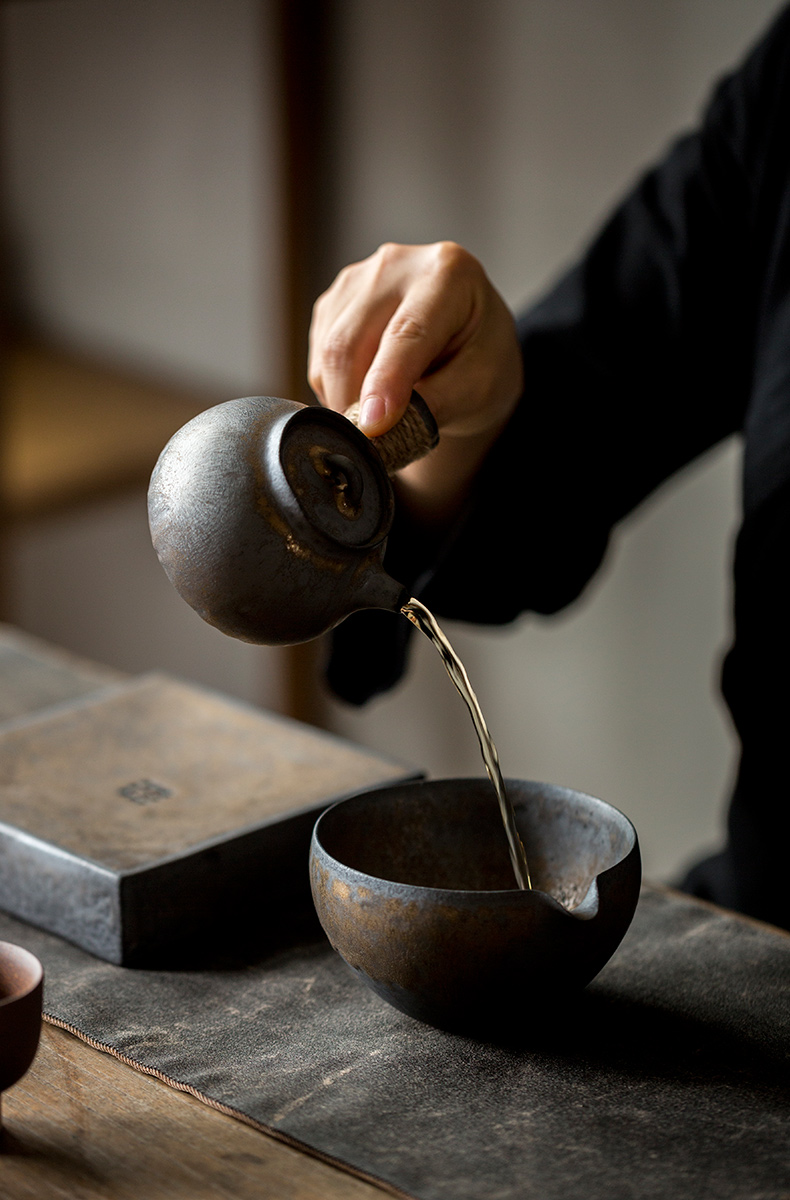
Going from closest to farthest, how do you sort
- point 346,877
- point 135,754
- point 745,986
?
point 346,877 < point 745,986 < point 135,754

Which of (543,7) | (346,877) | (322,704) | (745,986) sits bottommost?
(322,704)

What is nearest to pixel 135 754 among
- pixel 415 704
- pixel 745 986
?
pixel 745 986

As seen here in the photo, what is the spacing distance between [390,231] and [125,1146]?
2391 millimetres

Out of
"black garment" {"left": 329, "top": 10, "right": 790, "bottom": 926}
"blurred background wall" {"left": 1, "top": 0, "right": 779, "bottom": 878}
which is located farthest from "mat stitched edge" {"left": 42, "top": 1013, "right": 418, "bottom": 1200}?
"blurred background wall" {"left": 1, "top": 0, "right": 779, "bottom": 878}

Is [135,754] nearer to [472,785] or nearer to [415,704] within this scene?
[472,785]

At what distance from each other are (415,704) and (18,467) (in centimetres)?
112

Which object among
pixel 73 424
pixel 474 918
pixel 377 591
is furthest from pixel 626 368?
pixel 73 424

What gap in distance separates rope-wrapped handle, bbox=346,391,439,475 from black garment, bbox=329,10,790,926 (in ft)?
1.05

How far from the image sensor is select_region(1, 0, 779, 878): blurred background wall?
2459mm

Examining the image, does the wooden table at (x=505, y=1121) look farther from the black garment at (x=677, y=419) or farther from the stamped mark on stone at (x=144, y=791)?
the black garment at (x=677, y=419)

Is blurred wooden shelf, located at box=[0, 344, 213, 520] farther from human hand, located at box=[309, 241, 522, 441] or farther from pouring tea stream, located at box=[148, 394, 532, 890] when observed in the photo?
pouring tea stream, located at box=[148, 394, 532, 890]

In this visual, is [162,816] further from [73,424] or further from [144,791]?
[73,424]

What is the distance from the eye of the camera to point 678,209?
1.44m

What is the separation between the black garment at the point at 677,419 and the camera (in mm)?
1295
